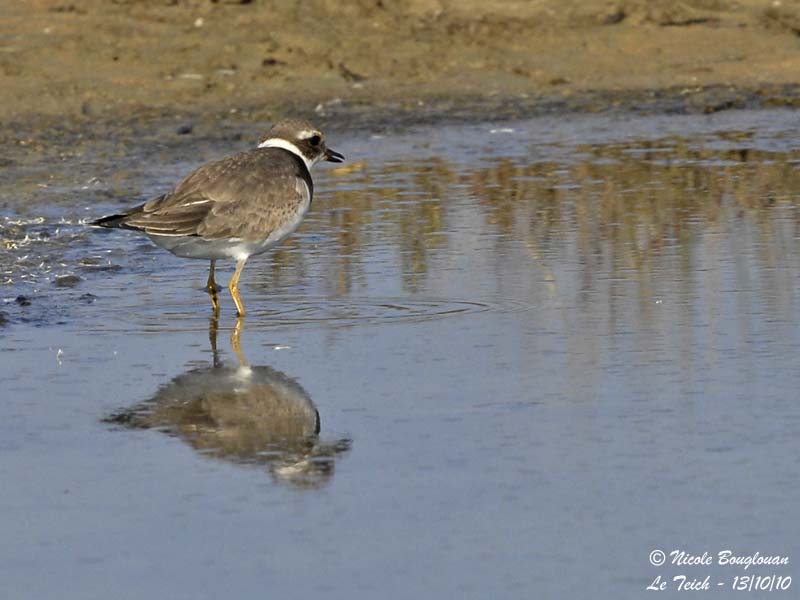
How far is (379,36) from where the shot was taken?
1566 centimetres

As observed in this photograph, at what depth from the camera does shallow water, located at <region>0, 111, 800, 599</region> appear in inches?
201

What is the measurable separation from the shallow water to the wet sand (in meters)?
2.72

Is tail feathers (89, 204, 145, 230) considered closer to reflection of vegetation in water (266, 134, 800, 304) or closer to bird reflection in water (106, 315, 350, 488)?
reflection of vegetation in water (266, 134, 800, 304)

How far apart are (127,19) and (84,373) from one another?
8900 mm

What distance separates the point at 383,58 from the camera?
50.4 ft

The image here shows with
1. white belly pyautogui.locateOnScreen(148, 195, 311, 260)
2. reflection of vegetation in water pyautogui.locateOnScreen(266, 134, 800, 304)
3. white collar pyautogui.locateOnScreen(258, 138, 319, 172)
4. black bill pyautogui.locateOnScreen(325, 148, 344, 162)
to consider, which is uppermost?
white collar pyautogui.locateOnScreen(258, 138, 319, 172)

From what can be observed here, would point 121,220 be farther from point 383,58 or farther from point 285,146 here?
point 383,58

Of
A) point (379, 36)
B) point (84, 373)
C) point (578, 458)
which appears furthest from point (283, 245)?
point (379, 36)

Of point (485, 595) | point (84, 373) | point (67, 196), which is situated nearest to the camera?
point (485, 595)

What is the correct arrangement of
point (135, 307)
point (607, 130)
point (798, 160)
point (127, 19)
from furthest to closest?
1. point (127, 19)
2. point (607, 130)
3. point (798, 160)
4. point (135, 307)

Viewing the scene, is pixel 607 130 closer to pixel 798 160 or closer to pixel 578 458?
pixel 798 160

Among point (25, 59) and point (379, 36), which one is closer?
point (25, 59)

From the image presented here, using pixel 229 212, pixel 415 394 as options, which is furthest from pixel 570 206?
pixel 415 394

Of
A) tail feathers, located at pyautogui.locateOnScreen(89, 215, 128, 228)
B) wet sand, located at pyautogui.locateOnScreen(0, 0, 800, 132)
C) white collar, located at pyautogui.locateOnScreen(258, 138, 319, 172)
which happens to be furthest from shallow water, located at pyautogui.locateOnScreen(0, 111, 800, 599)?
wet sand, located at pyautogui.locateOnScreen(0, 0, 800, 132)
